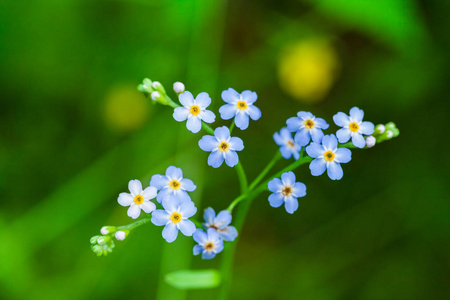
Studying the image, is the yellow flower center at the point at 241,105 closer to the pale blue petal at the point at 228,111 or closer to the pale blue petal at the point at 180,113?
the pale blue petal at the point at 228,111

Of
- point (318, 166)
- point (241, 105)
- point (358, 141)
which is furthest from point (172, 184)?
point (358, 141)

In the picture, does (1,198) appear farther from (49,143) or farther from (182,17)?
(182,17)

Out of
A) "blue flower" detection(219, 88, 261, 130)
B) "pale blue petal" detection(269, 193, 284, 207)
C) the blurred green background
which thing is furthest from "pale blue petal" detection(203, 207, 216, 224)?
the blurred green background

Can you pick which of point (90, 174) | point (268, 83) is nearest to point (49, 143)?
point (90, 174)

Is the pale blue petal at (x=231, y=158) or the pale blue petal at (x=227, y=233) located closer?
the pale blue petal at (x=231, y=158)

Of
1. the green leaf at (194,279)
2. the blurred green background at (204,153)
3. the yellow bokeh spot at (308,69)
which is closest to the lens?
the green leaf at (194,279)

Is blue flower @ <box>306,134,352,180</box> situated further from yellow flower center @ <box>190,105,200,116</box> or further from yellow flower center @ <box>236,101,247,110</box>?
yellow flower center @ <box>190,105,200,116</box>

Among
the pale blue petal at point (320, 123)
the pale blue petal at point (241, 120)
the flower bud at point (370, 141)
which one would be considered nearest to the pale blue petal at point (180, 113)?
the pale blue petal at point (241, 120)
